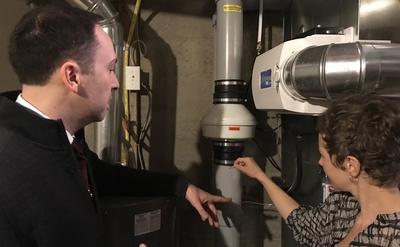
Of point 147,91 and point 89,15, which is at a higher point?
point 89,15

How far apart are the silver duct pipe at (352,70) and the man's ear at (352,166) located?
0.30m

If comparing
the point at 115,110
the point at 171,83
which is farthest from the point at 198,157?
the point at 115,110

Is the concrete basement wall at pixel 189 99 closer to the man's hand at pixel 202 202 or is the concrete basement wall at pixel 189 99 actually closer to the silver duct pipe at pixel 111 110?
the silver duct pipe at pixel 111 110

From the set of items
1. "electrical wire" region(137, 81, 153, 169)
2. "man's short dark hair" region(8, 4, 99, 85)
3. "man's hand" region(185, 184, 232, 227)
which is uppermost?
"man's short dark hair" region(8, 4, 99, 85)

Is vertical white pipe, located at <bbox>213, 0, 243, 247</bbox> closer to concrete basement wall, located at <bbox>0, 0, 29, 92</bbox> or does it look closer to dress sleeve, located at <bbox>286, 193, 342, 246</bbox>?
dress sleeve, located at <bbox>286, 193, 342, 246</bbox>

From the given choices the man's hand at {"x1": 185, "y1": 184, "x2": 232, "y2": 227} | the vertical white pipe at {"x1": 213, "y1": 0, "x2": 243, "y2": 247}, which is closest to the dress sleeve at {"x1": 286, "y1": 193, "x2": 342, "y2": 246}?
the man's hand at {"x1": 185, "y1": 184, "x2": 232, "y2": 227}

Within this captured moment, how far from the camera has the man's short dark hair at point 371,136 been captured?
0.92 m

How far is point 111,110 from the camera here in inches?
64.7

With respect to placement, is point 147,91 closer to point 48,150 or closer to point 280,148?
point 280,148

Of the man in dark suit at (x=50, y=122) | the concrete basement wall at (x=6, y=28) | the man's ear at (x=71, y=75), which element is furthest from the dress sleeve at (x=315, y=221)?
the concrete basement wall at (x=6, y=28)

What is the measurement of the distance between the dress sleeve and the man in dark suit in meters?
0.64

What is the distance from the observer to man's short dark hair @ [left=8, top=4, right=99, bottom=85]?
89 cm

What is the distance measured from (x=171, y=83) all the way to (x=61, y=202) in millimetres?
1286

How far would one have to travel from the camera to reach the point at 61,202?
34.2 inches
